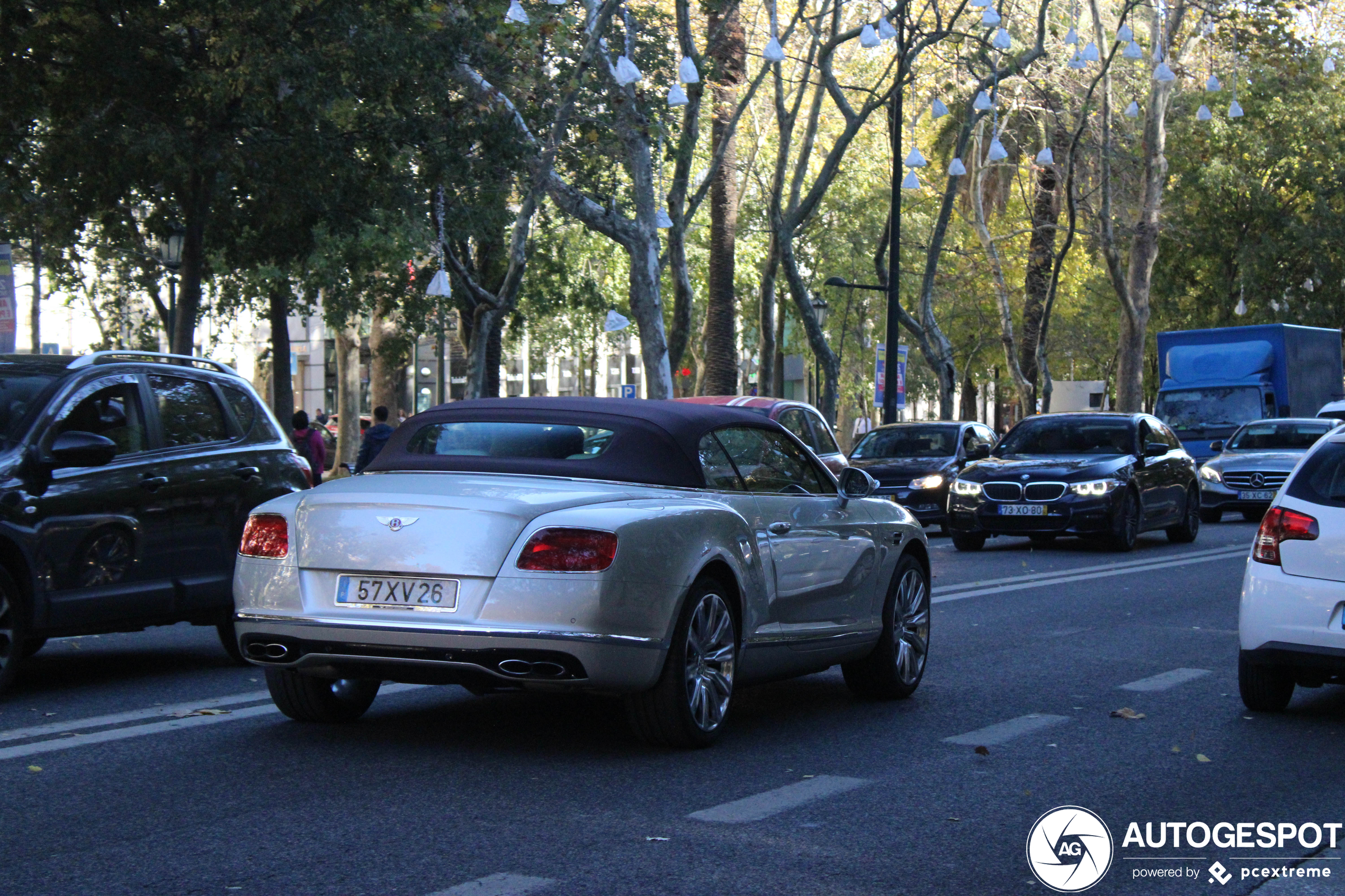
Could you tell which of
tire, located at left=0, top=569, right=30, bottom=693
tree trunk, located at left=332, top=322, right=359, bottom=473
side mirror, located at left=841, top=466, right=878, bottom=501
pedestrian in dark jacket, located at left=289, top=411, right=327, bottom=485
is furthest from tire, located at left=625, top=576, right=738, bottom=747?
tree trunk, located at left=332, top=322, right=359, bottom=473

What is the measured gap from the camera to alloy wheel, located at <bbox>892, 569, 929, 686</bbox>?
29.6 ft

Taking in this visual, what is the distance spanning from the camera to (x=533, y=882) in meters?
5.09

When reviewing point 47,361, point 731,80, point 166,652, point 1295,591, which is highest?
point 731,80

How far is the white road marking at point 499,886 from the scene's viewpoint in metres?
4.95

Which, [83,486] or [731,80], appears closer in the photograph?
[83,486]

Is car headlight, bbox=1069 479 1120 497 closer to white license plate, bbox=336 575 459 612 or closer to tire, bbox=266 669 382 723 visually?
tire, bbox=266 669 382 723

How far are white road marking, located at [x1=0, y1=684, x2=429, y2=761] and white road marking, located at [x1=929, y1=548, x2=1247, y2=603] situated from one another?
6.44 metres

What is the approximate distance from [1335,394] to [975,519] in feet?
68.5

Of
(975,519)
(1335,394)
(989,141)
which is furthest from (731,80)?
(989,141)

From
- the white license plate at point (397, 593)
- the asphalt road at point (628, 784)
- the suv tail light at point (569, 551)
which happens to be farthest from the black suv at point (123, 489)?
the suv tail light at point (569, 551)

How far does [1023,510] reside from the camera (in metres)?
19.8

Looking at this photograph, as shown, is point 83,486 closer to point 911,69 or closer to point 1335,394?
point 911,69

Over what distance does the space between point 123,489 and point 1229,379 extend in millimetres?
28855

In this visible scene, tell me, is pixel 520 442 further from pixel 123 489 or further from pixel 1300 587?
pixel 1300 587
